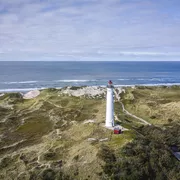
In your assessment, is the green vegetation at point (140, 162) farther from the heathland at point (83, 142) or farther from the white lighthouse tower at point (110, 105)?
the white lighthouse tower at point (110, 105)

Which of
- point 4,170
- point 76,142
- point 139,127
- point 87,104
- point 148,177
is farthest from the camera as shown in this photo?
point 87,104

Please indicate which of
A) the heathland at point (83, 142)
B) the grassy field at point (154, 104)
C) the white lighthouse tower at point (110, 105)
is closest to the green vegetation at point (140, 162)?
the heathland at point (83, 142)

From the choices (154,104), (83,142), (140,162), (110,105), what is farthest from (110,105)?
(154,104)

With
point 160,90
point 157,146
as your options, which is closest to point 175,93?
point 160,90

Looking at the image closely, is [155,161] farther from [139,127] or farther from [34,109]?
[34,109]

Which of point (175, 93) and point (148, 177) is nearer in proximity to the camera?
point (148, 177)

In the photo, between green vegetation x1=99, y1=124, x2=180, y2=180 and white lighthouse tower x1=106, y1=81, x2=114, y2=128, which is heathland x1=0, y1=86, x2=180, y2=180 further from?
white lighthouse tower x1=106, y1=81, x2=114, y2=128

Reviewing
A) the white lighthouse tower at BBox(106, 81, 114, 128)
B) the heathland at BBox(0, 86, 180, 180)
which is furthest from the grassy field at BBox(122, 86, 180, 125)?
the white lighthouse tower at BBox(106, 81, 114, 128)

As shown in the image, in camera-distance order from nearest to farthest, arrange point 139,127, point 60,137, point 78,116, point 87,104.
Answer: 1. point 60,137
2. point 139,127
3. point 78,116
4. point 87,104

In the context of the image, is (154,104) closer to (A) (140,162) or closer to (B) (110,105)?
(B) (110,105)
